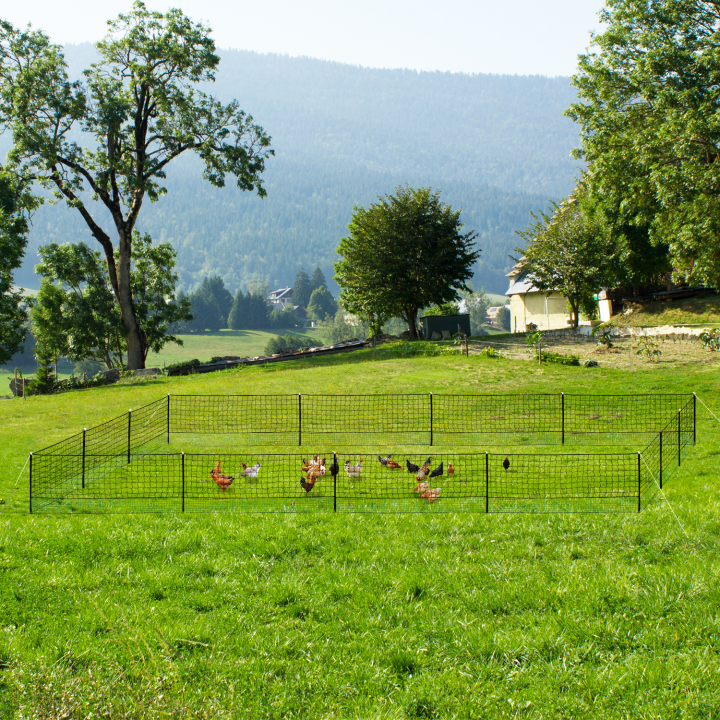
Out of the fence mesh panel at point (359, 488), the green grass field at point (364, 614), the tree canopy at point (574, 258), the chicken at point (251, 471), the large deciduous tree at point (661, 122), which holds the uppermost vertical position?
the large deciduous tree at point (661, 122)

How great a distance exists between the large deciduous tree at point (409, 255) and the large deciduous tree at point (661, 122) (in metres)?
9.84

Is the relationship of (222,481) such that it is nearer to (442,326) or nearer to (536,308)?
(442,326)

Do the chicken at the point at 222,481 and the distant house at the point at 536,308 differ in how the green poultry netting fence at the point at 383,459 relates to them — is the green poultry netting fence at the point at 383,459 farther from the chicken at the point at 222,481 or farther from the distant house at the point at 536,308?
the distant house at the point at 536,308

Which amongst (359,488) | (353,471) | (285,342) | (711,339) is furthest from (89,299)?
(285,342)

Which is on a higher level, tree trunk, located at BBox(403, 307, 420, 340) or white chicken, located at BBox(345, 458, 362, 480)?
tree trunk, located at BBox(403, 307, 420, 340)

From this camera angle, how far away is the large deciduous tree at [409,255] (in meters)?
39.9

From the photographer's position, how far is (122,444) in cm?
1370

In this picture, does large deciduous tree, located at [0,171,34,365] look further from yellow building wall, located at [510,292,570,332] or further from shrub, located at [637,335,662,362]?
yellow building wall, located at [510,292,570,332]

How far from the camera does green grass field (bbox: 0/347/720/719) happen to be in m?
4.39

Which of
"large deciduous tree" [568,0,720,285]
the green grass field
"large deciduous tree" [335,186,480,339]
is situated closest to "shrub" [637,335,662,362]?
"large deciduous tree" [568,0,720,285]

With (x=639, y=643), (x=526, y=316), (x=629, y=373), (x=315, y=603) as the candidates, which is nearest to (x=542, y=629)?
(x=639, y=643)

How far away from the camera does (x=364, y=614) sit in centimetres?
548

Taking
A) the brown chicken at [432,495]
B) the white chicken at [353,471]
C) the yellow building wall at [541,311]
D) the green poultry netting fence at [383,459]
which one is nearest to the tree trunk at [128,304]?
the green poultry netting fence at [383,459]

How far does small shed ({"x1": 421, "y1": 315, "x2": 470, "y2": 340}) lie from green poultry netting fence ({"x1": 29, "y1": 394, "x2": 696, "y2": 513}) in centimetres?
1968
